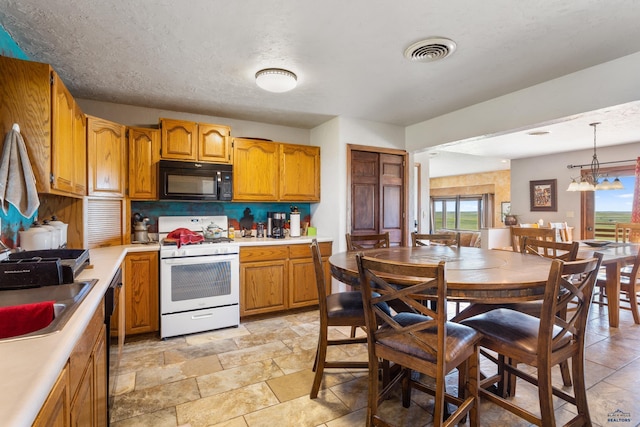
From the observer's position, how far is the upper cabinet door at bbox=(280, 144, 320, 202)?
3.92 m

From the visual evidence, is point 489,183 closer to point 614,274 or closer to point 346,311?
point 614,274

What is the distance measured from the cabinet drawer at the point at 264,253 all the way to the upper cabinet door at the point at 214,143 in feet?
3.36

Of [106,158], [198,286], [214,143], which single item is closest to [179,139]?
[214,143]

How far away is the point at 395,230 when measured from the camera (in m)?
4.21

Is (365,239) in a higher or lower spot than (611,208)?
lower

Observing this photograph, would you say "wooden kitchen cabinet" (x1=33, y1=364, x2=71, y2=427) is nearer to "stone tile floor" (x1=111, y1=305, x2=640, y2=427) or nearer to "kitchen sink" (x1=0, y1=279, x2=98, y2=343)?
"kitchen sink" (x1=0, y1=279, x2=98, y2=343)

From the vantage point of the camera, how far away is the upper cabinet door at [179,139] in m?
3.28

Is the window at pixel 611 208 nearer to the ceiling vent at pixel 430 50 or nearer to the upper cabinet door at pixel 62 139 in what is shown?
the ceiling vent at pixel 430 50

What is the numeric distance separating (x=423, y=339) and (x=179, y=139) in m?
2.99

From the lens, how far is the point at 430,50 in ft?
7.27

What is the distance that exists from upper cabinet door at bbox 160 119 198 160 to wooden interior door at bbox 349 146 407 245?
177 centimetres

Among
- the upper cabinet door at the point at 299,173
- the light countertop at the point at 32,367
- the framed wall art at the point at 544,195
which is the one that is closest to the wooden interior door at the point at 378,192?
the upper cabinet door at the point at 299,173

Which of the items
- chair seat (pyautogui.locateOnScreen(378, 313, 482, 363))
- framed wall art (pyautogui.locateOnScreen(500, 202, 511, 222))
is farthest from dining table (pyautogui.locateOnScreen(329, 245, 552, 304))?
framed wall art (pyautogui.locateOnScreen(500, 202, 511, 222))

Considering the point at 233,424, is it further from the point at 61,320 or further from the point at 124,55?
the point at 124,55
